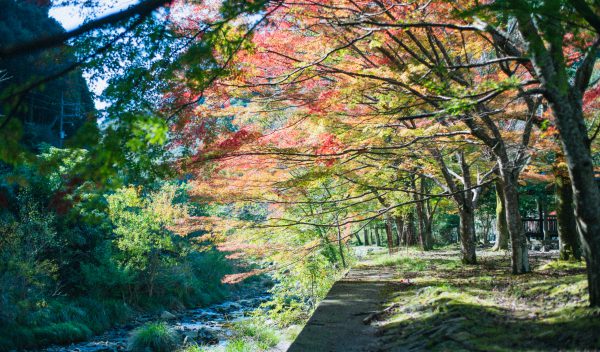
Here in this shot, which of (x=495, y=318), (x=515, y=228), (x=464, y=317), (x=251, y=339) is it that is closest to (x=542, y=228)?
(x=515, y=228)

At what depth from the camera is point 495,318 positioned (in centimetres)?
395

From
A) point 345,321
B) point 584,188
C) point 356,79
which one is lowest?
point 345,321

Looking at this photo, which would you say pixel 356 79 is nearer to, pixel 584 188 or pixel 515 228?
pixel 584 188

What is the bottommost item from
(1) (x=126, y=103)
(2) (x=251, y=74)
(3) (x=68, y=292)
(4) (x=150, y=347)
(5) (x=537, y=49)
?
(4) (x=150, y=347)

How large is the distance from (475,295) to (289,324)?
768 centimetres

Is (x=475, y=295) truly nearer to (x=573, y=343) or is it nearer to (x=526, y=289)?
(x=526, y=289)

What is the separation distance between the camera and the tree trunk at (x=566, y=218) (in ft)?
26.0

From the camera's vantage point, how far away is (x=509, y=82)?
3.57 meters

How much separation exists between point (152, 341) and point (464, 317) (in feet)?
34.9

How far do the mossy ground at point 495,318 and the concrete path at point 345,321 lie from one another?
21 cm

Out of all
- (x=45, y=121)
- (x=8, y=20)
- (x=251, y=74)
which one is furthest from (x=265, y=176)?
(x=45, y=121)

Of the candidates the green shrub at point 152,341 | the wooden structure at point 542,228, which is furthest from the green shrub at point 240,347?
the wooden structure at point 542,228

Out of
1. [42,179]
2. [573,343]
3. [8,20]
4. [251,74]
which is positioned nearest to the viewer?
[573,343]

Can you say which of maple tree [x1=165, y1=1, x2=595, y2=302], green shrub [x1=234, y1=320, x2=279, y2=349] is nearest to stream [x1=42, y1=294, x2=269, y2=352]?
green shrub [x1=234, y1=320, x2=279, y2=349]
